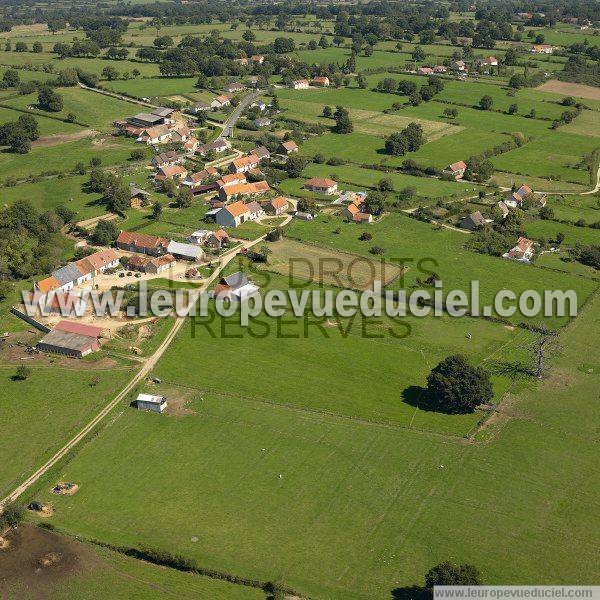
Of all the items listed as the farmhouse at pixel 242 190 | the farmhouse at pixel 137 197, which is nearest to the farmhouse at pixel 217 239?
the farmhouse at pixel 242 190

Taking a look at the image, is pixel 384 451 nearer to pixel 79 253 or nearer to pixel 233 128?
pixel 79 253

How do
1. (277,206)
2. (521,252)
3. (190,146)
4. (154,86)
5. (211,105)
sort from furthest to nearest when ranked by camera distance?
(154,86) < (211,105) < (190,146) < (277,206) < (521,252)

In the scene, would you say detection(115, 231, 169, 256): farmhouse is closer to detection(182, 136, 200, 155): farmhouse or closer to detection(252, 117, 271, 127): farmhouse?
detection(182, 136, 200, 155): farmhouse

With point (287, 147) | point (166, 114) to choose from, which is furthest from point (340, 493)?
point (166, 114)

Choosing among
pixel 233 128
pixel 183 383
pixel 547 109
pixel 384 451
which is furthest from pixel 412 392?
pixel 547 109

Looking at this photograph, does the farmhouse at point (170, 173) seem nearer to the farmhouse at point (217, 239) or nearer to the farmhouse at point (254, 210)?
the farmhouse at point (254, 210)

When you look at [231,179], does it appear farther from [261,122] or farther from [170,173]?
[261,122]
